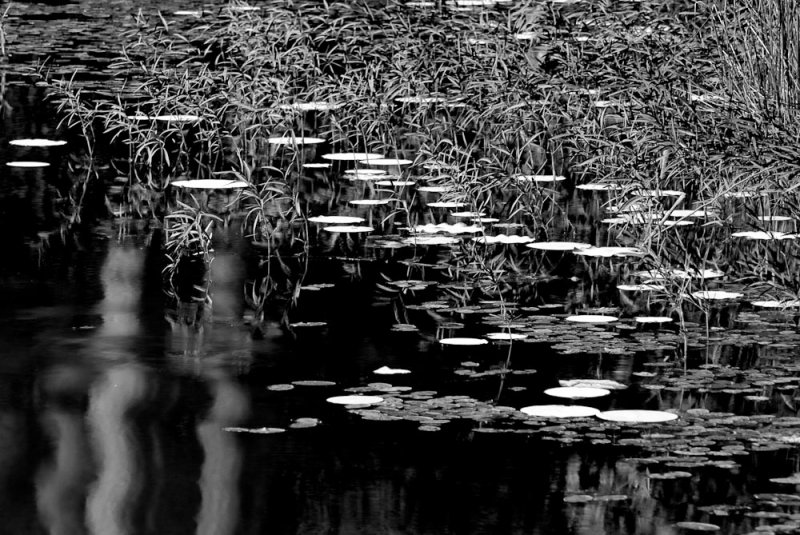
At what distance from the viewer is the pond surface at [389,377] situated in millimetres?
4219

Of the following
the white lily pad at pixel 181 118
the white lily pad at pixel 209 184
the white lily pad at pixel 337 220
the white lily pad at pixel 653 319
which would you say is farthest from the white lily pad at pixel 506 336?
the white lily pad at pixel 181 118

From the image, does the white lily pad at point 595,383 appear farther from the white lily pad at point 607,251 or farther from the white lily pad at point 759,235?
the white lily pad at point 759,235

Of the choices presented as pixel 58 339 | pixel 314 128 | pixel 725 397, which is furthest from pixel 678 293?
pixel 314 128

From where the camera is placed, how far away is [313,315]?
6305 millimetres

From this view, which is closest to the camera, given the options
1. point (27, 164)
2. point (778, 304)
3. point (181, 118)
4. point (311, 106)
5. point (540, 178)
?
point (778, 304)

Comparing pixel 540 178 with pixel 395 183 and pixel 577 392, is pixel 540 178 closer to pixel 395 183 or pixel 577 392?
pixel 395 183

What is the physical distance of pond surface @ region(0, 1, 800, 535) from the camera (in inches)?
166

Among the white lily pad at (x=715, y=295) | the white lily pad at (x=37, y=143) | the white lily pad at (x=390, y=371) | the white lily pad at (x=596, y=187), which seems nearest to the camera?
the white lily pad at (x=390, y=371)

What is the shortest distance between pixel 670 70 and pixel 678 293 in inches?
106

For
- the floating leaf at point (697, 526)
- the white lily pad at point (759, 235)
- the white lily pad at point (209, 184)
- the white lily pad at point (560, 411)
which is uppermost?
the white lily pad at point (209, 184)

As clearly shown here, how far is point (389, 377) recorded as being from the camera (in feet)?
17.7

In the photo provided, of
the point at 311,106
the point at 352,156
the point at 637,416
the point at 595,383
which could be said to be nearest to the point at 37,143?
the point at 311,106

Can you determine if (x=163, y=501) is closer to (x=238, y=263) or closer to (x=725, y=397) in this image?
(x=725, y=397)

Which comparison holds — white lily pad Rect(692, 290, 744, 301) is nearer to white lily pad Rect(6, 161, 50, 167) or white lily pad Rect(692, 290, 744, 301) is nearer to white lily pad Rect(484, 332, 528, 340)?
white lily pad Rect(484, 332, 528, 340)
